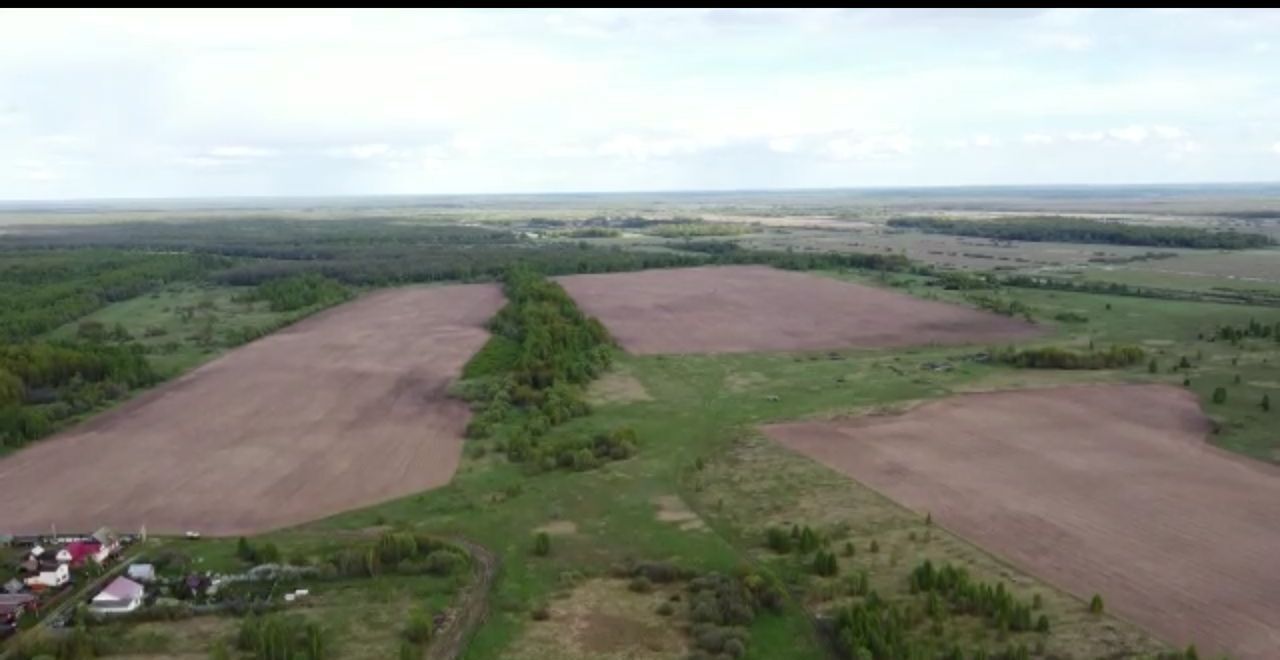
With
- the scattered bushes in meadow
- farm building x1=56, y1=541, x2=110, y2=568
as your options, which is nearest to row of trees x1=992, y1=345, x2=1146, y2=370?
the scattered bushes in meadow

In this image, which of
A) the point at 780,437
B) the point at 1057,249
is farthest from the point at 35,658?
the point at 1057,249

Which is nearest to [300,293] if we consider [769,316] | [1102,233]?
[769,316]

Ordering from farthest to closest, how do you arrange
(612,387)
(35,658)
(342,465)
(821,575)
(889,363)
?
1. (889,363)
2. (612,387)
3. (342,465)
4. (821,575)
5. (35,658)

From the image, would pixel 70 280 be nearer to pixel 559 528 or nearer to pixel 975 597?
pixel 559 528

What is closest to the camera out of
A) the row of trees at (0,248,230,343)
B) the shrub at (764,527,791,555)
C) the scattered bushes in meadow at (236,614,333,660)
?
the scattered bushes in meadow at (236,614,333,660)

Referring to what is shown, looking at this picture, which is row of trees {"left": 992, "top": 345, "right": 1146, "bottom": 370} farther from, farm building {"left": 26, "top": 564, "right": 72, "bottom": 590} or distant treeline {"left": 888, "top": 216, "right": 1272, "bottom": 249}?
distant treeline {"left": 888, "top": 216, "right": 1272, "bottom": 249}

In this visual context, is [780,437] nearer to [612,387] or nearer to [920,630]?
[612,387]
